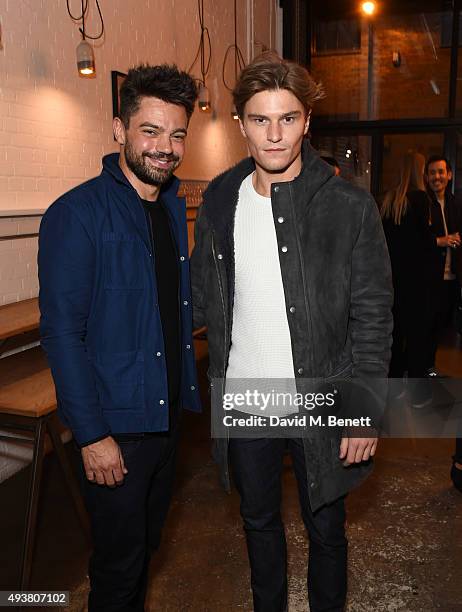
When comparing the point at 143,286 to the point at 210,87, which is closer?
the point at 143,286

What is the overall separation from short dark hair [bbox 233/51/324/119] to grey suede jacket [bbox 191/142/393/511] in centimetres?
19

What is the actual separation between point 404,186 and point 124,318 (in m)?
2.92

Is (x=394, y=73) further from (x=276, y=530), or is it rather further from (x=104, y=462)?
(x=104, y=462)

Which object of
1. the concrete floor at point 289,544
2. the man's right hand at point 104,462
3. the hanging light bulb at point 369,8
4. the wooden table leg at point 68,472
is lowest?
the concrete floor at point 289,544

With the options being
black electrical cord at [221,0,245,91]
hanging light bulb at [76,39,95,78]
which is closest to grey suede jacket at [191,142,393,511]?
hanging light bulb at [76,39,95,78]

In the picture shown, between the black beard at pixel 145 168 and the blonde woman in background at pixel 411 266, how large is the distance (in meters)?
2.63

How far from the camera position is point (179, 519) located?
277 centimetres

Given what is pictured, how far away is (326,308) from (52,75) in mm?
2548

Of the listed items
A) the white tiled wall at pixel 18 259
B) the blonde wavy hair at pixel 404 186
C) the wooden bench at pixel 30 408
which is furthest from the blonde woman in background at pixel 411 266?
the wooden bench at pixel 30 408

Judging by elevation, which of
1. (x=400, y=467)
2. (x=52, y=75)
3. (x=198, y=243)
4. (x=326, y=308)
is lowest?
(x=400, y=467)

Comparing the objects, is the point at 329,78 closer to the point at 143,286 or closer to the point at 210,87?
the point at 210,87

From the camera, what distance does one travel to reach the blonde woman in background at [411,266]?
396cm

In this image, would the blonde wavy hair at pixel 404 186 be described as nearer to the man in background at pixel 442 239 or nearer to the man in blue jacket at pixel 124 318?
the man in background at pixel 442 239

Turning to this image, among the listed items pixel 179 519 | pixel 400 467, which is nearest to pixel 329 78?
pixel 400 467
